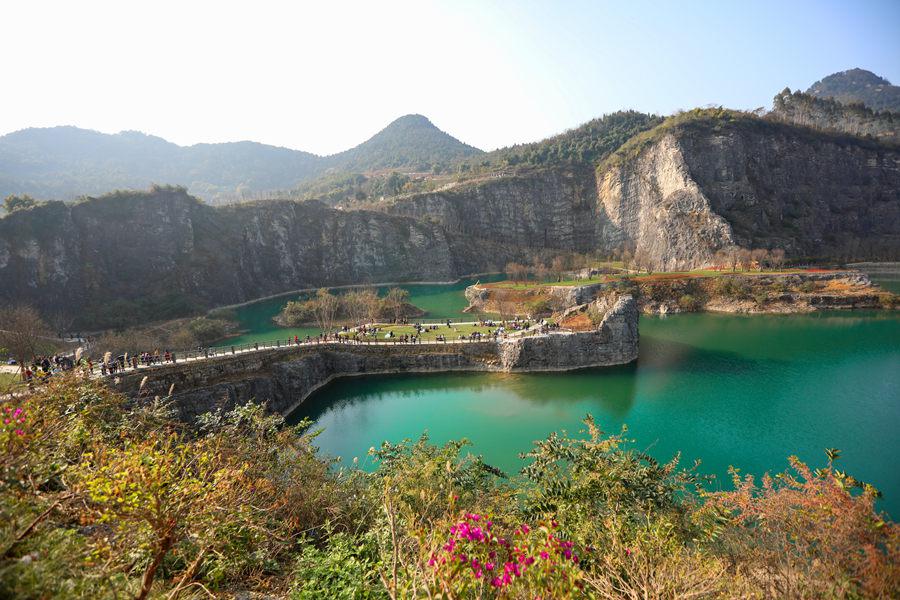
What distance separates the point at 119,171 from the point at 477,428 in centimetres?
22696

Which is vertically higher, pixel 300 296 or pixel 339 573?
pixel 339 573

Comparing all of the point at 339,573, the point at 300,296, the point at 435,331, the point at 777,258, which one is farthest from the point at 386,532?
the point at 300,296

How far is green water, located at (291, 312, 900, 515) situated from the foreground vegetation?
10.6 m

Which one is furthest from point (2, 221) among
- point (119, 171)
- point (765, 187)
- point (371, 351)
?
point (119, 171)

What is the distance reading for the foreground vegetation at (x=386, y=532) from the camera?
184 inches

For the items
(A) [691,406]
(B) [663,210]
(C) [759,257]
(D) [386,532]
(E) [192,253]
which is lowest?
(A) [691,406]

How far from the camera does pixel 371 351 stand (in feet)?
118

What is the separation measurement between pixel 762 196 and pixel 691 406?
8343 centimetres

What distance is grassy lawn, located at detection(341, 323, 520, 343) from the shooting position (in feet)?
124

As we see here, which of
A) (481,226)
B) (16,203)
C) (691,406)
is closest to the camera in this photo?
(691,406)

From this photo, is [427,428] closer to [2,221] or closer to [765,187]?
[2,221]

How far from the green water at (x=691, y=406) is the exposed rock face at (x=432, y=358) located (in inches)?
48.1

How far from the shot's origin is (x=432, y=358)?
35.7 m

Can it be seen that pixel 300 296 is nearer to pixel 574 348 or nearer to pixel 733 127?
pixel 574 348
